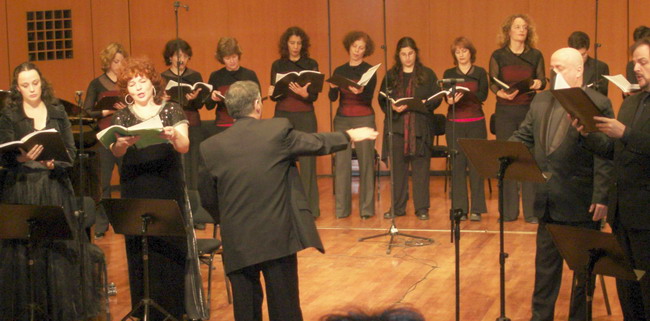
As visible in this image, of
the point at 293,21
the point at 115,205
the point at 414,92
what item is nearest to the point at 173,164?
the point at 115,205

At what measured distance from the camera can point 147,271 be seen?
4.35 metres

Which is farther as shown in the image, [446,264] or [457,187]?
[457,187]

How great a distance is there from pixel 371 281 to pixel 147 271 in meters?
1.82

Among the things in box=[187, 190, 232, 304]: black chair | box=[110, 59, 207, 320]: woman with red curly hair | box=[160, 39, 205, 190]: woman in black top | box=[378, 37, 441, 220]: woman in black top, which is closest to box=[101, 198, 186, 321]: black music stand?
box=[110, 59, 207, 320]: woman with red curly hair

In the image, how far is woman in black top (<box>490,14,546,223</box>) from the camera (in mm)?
7301

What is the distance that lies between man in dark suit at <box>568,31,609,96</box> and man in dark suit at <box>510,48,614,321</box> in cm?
320

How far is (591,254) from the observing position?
11.8 ft

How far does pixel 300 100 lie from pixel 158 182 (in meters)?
3.29

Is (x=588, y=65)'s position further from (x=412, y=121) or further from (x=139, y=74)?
(x=139, y=74)

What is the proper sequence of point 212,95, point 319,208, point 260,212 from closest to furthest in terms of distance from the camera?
point 260,212, point 212,95, point 319,208

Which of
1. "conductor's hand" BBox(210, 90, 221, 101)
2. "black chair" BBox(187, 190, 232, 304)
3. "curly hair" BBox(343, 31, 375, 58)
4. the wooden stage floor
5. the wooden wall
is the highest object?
the wooden wall

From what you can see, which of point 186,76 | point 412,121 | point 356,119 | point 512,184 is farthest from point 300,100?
point 512,184

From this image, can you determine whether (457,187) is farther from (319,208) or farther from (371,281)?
(371,281)

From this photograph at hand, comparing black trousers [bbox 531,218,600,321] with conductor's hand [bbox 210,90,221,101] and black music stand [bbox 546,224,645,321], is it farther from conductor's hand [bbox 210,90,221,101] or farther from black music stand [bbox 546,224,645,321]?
conductor's hand [bbox 210,90,221,101]
